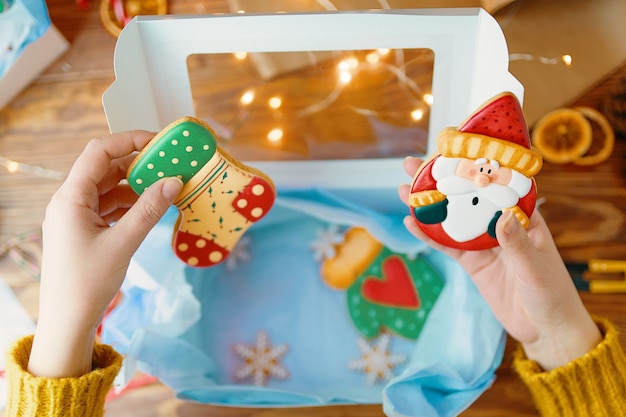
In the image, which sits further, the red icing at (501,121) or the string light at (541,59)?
the string light at (541,59)

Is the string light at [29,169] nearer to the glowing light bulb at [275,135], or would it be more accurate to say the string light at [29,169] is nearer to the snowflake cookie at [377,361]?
the glowing light bulb at [275,135]

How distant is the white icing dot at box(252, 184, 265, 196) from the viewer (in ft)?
2.47

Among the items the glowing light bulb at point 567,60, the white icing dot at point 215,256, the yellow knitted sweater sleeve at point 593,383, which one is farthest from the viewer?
the glowing light bulb at point 567,60

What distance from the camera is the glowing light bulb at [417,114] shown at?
0.90 m

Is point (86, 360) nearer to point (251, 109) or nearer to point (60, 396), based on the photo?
point (60, 396)

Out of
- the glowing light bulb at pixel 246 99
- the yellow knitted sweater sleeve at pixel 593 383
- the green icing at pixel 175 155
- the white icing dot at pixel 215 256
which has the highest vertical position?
the green icing at pixel 175 155

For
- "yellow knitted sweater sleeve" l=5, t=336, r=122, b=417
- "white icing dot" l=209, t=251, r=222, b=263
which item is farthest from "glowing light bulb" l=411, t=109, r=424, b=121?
"yellow knitted sweater sleeve" l=5, t=336, r=122, b=417

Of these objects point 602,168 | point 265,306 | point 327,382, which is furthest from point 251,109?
point 602,168

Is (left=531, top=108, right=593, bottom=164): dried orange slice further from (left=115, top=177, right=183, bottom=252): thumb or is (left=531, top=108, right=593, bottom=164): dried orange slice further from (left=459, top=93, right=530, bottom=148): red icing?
(left=115, top=177, right=183, bottom=252): thumb

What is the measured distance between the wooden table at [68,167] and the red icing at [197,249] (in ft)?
0.69

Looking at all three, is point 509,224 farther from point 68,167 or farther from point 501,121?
point 68,167

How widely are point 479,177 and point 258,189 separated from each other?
28 cm

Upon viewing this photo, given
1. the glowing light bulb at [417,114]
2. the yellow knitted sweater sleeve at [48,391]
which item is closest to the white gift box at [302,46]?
the glowing light bulb at [417,114]

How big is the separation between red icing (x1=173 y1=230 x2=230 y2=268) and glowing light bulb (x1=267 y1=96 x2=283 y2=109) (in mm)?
258
